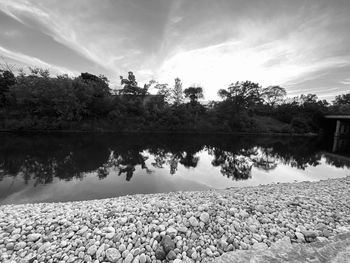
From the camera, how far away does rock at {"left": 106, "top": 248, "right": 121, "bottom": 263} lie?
2.05m

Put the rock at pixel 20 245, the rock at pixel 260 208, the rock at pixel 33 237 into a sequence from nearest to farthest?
the rock at pixel 20 245
the rock at pixel 33 237
the rock at pixel 260 208

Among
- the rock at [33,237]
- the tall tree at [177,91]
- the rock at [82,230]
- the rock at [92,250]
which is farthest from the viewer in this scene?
the tall tree at [177,91]

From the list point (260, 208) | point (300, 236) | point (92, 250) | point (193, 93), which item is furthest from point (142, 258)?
point (193, 93)

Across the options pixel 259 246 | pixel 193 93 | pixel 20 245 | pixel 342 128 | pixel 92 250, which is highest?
pixel 193 93

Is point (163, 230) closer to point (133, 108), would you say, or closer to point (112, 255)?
point (112, 255)

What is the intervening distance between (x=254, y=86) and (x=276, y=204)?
34.8 m

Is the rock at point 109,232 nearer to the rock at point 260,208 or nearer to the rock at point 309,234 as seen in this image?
the rock at point 260,208

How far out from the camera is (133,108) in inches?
1022

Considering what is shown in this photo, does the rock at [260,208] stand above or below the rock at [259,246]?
above

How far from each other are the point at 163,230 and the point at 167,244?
1.06 ft

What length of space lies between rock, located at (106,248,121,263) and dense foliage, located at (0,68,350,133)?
2327cm

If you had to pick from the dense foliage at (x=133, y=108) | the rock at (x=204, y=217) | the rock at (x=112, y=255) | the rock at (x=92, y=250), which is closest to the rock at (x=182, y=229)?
the rock at (x=204, y=217)

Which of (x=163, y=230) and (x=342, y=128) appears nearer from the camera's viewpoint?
(x=163, y=230)

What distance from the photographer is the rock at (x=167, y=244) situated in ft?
7.25
